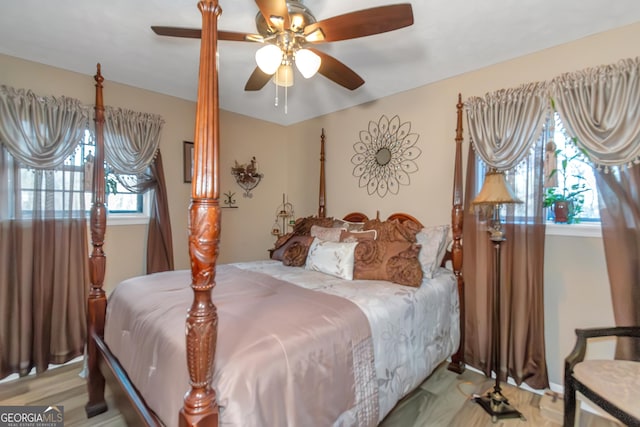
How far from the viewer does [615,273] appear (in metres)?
1.93

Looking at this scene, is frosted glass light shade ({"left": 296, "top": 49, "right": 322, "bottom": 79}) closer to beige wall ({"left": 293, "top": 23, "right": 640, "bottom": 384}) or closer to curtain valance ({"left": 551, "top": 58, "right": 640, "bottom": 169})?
beige wall ({"left": 293, "top": 23, "right": 640, "bottom": 384})

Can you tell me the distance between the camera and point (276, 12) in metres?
1.42

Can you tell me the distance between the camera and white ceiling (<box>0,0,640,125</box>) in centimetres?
183

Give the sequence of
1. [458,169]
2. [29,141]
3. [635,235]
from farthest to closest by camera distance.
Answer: [458,169] < [29,141] < [635,235]

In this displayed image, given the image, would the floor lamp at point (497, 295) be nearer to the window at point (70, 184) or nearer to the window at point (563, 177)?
the window at point (563, 177)

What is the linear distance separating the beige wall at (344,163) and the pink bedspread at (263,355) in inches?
63.7

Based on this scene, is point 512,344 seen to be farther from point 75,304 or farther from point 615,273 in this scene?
point 75,304

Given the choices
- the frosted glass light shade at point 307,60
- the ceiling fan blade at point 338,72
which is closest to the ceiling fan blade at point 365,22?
the frosted glass light shade at point 307,60

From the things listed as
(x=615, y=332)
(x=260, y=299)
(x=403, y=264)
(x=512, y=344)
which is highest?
(x=403, y=264)

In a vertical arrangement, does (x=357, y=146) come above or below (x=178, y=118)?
below

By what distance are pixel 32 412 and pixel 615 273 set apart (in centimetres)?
388

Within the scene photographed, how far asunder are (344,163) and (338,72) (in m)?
1.72

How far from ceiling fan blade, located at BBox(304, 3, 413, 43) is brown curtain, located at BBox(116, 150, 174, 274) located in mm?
2272

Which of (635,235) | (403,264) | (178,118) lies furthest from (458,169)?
(178,118)
